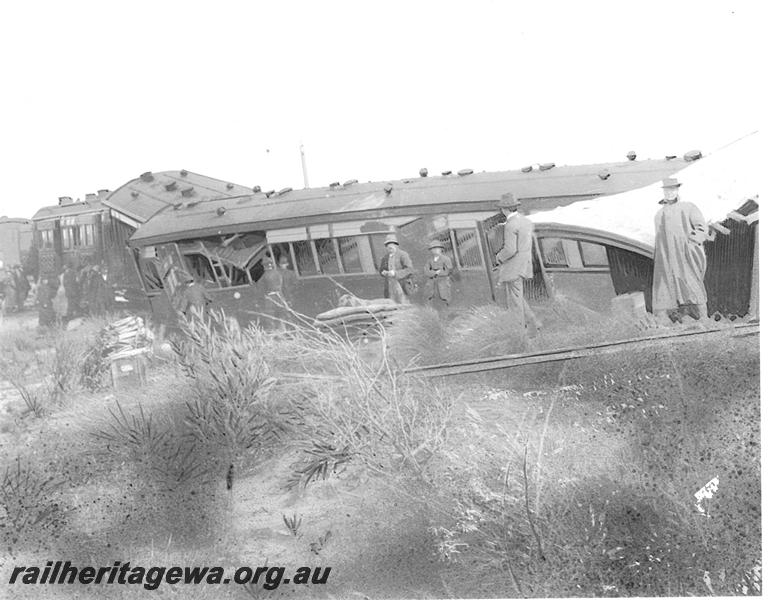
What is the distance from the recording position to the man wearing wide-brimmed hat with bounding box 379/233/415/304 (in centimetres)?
562

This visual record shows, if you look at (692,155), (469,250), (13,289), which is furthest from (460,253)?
(13,289)

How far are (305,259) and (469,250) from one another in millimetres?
1171

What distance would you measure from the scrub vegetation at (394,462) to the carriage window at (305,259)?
453mm

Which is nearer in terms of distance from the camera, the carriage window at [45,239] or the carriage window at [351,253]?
the carriage window at [351,253]

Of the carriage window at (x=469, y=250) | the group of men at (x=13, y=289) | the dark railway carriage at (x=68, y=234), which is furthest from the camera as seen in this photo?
the dark railway carriage at (x=68, y=234)

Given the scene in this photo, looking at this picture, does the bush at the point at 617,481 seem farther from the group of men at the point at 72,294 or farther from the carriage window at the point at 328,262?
the group of men at the point at 72,294

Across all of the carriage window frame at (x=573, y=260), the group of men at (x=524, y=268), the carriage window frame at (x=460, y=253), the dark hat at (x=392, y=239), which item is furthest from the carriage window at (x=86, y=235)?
the carriage window frame at (x=573, y=260)

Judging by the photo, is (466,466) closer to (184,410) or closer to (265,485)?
(265,485)

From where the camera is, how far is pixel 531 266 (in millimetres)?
5461

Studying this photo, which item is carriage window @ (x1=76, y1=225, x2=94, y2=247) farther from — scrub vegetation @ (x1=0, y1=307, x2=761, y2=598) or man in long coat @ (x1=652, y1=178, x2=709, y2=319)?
man in long coat @ (x1=652, y1=178, x2=709, y2=319)

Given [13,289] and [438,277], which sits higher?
[13,289]

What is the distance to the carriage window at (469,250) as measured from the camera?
18.2 feet

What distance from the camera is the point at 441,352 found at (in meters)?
5.51

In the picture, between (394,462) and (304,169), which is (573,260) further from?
(304,169)
